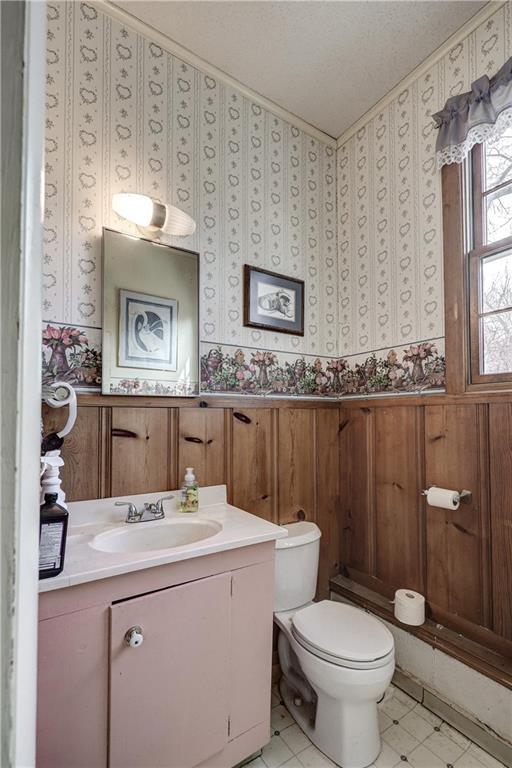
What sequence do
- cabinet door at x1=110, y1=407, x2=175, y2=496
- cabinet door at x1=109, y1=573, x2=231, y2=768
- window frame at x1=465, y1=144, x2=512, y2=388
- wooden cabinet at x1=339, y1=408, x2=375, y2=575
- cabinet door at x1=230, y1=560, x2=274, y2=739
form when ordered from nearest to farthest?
cabinet door at x1=109, y1=573, x2=231, y2=768 → cabinet door at x1=230, y1=560, x2=274, y2=739 → cabinet door at x1=110, y1=407, x2=175, y2=496 → window frame at x1=465, y1=144, x2=512, y2=388 → wooden cabinet at x1=339, y1=408, x2=375, y2=575

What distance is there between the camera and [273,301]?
1.89m

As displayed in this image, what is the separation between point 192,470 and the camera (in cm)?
154

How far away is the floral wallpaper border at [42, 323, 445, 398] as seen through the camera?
136cm

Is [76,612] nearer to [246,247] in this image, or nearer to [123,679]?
[123,679]

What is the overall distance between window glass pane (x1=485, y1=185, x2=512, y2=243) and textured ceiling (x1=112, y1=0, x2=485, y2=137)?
2.50ft

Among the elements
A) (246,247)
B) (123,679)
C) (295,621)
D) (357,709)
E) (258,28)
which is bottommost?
(357,709)

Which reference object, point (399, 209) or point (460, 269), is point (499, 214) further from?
point (399, 209)

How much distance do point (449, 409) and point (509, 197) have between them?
36.1 inches

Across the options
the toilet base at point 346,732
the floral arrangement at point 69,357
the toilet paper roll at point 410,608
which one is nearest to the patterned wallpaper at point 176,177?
the floral arrangement at point 69,357

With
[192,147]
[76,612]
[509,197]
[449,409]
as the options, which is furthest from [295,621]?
[192,147]

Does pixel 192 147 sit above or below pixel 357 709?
above

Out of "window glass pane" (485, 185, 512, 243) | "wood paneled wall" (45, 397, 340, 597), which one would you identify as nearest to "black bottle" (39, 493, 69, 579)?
"wood paneled wall" (45, 397, 340, 597)

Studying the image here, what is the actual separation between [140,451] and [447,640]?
1.47 metres

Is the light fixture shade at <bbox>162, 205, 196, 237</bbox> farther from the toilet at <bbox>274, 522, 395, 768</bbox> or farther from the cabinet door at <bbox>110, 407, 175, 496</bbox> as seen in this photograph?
the toilet at <bbox>274, 522, 395, 768</bbox>
